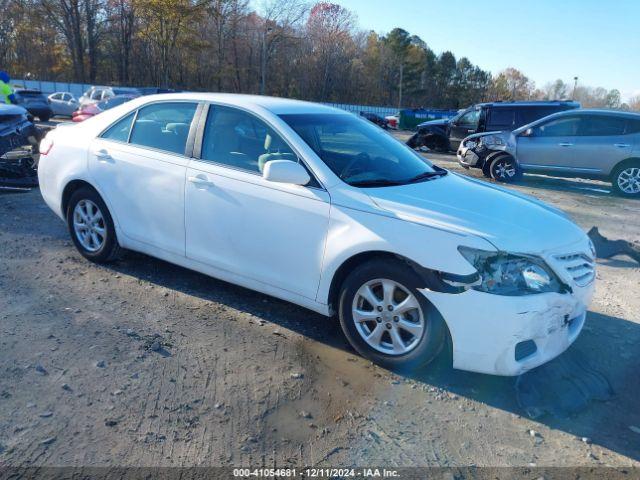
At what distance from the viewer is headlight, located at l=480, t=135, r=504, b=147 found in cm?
1240

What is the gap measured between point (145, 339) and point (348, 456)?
179cm

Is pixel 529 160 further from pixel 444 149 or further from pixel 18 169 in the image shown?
pixel 18 169

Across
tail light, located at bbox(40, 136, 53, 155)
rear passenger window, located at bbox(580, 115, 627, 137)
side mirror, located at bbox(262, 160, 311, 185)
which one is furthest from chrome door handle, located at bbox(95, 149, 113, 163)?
rear passenger window, located at bbox(580, 115, 627, 137)

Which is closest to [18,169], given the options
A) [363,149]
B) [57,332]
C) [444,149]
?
[57,332]

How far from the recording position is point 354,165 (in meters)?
3.90

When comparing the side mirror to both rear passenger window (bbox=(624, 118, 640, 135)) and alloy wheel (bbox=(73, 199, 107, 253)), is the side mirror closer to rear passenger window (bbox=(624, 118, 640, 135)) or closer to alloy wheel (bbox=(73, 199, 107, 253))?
alloy wheel (bbox=(73, 199, 107, 253))

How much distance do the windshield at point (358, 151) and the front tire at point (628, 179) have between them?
861 cm

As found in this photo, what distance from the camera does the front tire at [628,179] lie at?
11.0 metres

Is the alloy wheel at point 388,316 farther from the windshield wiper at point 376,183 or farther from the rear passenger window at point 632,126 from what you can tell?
the rear passenger window at point 632,126

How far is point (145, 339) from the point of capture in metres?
3.71

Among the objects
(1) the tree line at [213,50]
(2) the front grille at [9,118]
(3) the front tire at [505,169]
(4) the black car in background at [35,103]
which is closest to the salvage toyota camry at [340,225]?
(2) the front grille at [9,118]

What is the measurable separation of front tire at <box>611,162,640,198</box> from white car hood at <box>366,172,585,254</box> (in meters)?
8.59

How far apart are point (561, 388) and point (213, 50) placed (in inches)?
2430

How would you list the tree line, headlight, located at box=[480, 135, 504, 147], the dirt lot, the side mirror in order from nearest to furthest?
1. the dirt lot
2. the side mirror
3. headlight, located at box=[480, 135, 504, 147]
4. the tree line
